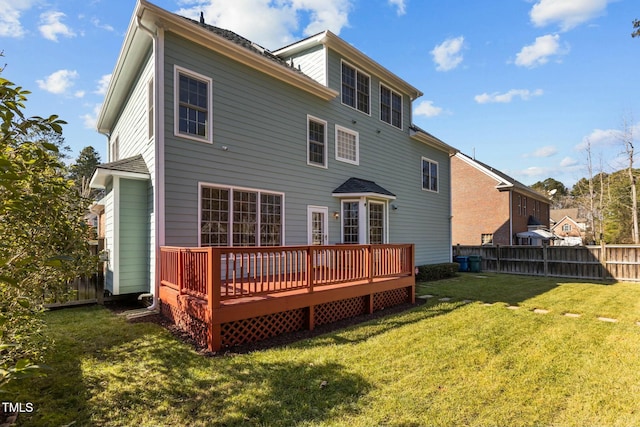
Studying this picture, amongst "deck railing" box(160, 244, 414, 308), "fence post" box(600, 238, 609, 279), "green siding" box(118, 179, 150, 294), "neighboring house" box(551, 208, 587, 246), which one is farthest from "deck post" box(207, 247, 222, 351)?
"neighboring house" box(551, 208, 587, 246)

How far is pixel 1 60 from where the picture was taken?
8.30 ft

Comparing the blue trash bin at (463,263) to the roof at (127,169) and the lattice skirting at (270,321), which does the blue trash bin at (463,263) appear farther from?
the roof at (127,169)

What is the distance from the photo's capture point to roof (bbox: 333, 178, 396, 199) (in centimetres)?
1051

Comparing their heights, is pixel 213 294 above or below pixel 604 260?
above

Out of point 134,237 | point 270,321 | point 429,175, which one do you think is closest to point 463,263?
point 429,175

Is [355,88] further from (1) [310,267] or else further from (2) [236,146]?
(1) [310,267]

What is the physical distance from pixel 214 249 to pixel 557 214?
62292 millimetres

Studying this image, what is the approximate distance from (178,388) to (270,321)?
84.3 inches

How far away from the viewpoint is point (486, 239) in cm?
2416

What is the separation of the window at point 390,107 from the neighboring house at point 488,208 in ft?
37.3

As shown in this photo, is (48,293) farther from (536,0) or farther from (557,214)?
(557,214)

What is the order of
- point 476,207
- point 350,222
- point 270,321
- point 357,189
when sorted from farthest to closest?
point 476,207 < point 350,222 < point 357,189 < point 270,321

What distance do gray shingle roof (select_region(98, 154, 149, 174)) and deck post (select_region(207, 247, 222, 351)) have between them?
12.7 ft

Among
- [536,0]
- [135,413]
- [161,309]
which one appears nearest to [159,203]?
[161,309]
